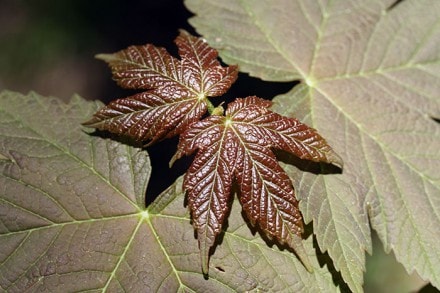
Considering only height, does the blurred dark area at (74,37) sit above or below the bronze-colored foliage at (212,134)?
below

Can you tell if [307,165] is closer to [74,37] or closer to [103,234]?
[103,234]

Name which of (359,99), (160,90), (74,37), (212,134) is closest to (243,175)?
(212,134)

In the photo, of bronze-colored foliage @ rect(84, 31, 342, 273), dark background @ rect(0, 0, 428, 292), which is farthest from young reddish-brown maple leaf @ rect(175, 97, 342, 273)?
dark background @ rect(0, 0, 428, 292)

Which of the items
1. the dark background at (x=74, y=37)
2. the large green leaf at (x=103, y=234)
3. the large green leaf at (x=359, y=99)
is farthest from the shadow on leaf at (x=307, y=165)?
the dark background at (x=74, y=37)

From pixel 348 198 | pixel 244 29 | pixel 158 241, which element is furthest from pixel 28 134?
pixel 348 198

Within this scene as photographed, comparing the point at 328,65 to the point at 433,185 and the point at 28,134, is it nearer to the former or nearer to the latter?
the point at 433,185

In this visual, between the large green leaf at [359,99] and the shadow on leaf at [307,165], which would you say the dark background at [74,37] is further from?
the shadow on leaf at [307,165]
